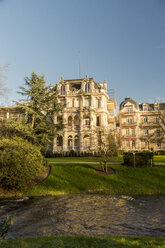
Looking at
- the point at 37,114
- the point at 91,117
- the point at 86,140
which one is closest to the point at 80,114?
the point at 91,117

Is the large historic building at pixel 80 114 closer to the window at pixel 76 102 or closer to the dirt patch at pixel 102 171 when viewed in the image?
the window at pixel 76 102

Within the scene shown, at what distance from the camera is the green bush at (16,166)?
19.3m

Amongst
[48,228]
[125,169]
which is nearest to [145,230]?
[48,228]

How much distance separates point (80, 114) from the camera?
48.2 metres

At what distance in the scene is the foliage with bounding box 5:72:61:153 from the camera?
116 ft

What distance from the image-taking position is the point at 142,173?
79.3 ft

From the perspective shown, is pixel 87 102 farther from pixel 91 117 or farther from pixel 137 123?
pixel 137 123

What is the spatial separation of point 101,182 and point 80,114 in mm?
26989

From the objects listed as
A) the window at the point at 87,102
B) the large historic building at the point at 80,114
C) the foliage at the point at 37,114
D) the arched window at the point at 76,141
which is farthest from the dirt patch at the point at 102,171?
the window at the point at 87,102

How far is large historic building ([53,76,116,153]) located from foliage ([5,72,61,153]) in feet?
27.5

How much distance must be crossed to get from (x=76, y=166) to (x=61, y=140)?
25.5m

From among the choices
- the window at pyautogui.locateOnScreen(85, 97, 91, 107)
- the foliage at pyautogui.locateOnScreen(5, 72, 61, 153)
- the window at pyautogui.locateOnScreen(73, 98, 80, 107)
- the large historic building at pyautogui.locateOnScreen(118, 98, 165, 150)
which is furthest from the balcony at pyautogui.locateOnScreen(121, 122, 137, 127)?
the foliage at pyautogui.locateOnScreen(5, 72, 61, 153)

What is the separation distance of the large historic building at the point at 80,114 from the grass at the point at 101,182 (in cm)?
2109

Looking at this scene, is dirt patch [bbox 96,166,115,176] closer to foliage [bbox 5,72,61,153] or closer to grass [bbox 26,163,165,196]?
grass [bbox 26,163,165,196]
